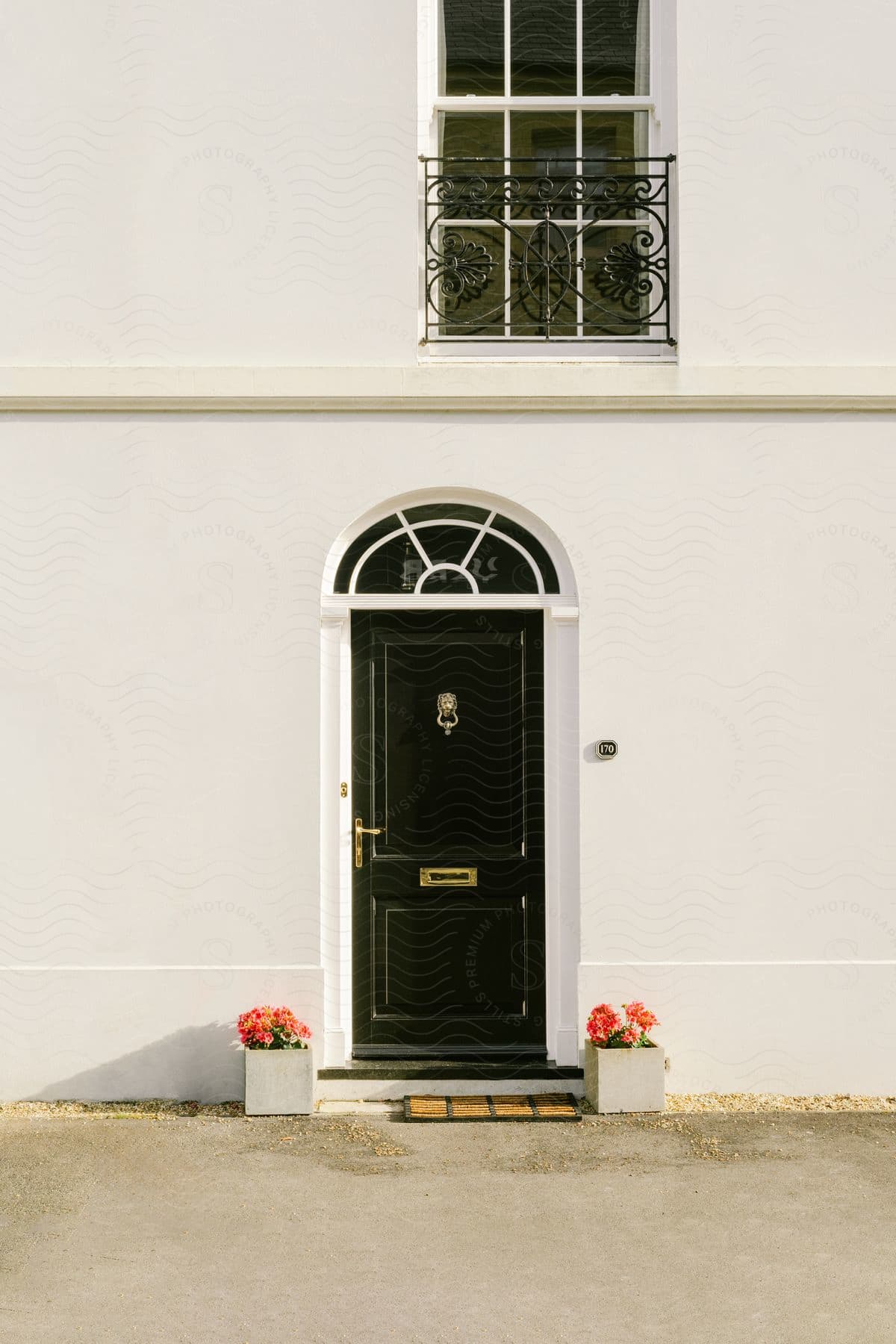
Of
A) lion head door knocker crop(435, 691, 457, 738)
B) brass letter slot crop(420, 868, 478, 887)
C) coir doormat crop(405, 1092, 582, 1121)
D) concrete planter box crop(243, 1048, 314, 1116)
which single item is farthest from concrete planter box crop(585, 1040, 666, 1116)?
lion head door knocker crop(435, 691, 457, 738)

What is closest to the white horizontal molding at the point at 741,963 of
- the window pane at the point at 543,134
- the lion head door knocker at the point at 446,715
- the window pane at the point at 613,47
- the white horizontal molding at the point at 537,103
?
the lion head door knocker at the point at 446,715

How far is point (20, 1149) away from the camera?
5.68 m

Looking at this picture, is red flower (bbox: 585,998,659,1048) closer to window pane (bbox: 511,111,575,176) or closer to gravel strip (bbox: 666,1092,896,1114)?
gravel strip (bbox: 666,1092,896,1114)

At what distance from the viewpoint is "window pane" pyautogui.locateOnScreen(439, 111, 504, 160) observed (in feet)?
22.7

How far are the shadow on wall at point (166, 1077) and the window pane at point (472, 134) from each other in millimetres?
5347

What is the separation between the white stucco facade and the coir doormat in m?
0.36

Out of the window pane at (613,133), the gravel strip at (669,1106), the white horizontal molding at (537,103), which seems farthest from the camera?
the window pane at (613,133)

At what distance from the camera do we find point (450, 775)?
6.68 metres

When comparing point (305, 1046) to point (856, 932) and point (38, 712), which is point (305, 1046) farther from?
point (856, 932)

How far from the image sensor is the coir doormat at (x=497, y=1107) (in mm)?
6094

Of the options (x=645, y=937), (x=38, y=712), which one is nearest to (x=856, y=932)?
(x=645, y=937)

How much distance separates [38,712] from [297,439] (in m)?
2.12

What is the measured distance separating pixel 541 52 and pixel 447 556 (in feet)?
10.3

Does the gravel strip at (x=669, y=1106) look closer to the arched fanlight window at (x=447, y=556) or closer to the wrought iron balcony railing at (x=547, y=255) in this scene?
the arched fanlight window at (x=447, y=556)
